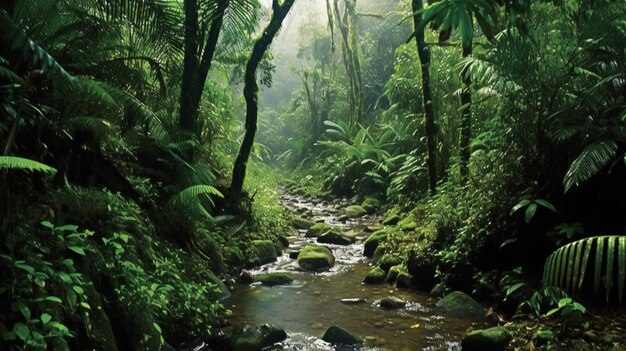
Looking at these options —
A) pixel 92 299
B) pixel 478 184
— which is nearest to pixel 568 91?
pixel 478 184

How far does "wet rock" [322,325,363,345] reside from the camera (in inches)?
176

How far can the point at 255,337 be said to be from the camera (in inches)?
170

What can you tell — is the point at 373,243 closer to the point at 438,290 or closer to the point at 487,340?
the point at 438,290

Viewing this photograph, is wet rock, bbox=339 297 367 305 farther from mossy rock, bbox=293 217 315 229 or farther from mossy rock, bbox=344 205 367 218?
mossy rock, bbox=344 205 367 218

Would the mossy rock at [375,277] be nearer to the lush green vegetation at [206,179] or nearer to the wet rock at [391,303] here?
the lush green vegetation at [206,179]

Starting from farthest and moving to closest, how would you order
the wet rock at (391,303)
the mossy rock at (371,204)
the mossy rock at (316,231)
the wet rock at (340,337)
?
1. the mossy rock at (371,204)
2. the mossy rock at (316,231)
3. the wet rock at (391,303)
4. the wet rock at (340,337)

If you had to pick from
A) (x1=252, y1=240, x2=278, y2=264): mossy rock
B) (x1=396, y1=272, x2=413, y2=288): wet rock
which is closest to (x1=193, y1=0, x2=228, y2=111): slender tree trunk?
(x1=252, y1=240, x2=278, y2=264): mossy rock

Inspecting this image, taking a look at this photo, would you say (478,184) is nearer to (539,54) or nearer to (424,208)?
(539,54)

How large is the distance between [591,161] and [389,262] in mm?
3402

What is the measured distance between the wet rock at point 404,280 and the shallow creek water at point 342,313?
0.12 m

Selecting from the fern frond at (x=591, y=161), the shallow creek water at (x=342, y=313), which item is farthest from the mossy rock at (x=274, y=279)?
the fern frond at (x=591, y=161)

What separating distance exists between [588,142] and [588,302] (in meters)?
1.61

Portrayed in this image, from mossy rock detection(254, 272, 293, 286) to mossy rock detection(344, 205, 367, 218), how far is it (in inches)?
229

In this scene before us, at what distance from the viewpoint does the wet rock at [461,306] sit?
5.04 m
